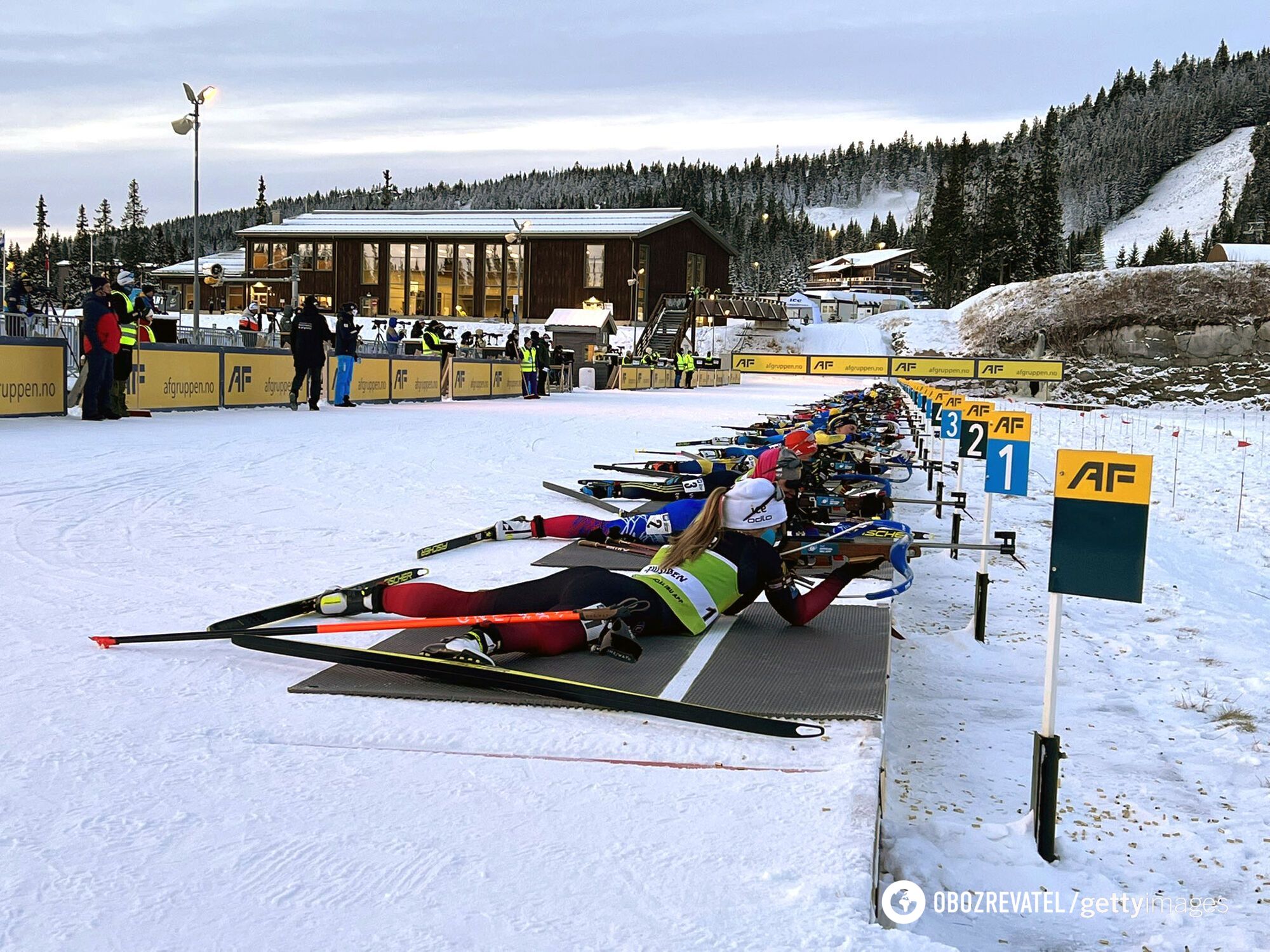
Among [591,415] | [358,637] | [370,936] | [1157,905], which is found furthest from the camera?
[591,415]

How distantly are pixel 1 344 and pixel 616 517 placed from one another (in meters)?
9.53

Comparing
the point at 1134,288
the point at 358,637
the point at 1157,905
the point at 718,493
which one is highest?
the point at 1134,288

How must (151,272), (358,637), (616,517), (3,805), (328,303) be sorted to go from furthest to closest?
(151,272), (328,303), (616,517), (358,637), (3,805)

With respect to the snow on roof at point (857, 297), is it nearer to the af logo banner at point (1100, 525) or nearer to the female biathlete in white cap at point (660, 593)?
the female biathlete in white cap at point (660, 593)

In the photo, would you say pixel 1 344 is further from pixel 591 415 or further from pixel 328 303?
pixel 328 303

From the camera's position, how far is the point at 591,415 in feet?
71.8

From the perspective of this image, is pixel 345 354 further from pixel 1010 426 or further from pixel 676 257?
pixel 676 257

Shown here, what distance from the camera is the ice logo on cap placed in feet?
9.91

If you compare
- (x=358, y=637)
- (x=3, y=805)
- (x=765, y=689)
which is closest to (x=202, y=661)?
(x=358, y=637)

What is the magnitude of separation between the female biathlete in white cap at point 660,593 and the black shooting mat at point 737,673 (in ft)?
0.32

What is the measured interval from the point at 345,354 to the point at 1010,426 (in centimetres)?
1550

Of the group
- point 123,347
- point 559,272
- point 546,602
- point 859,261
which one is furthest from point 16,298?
point 859,261

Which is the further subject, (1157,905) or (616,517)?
(616,517)

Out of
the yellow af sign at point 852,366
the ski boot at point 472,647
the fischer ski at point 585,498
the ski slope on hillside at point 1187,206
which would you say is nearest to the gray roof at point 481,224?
the yellow af sign at point 852,366
